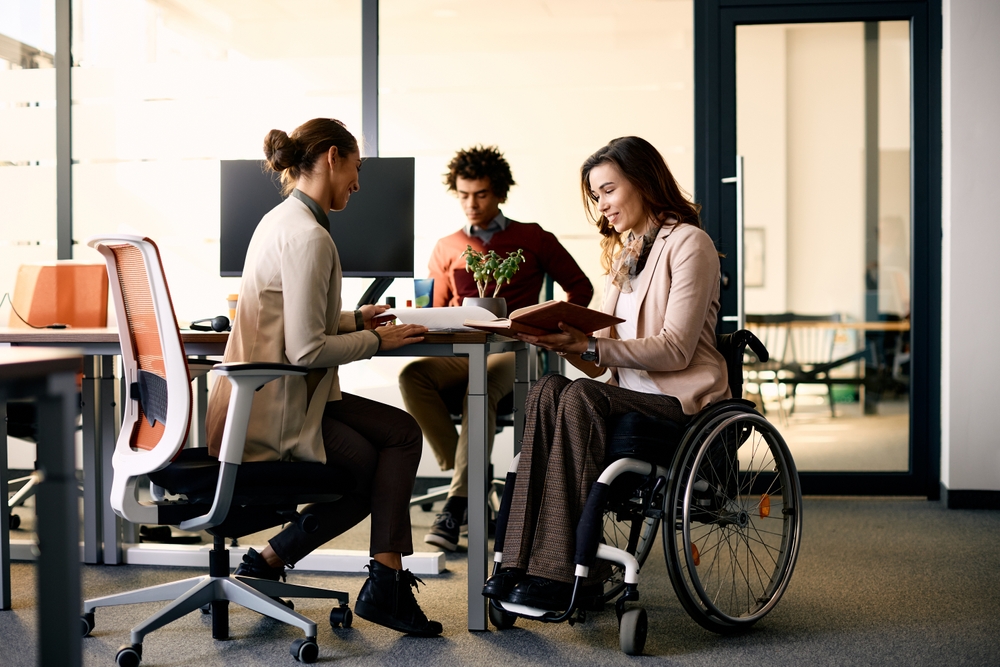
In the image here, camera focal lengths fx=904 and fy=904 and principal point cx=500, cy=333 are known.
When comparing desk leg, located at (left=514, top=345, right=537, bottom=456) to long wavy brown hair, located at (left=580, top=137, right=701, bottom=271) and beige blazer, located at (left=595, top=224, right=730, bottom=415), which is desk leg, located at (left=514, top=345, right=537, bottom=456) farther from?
long wavy brown hair, located at (left=580, top=137, right=701, bottom=271)

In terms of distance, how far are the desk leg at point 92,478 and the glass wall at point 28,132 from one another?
179 centimetres

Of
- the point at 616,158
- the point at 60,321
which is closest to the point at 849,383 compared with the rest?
the point at 616,158

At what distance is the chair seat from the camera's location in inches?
75.2

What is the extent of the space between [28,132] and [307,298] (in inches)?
118

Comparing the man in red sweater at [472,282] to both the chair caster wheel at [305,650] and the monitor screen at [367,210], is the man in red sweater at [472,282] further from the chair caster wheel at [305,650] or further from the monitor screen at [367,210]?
the chair caster wheel at [305,650]

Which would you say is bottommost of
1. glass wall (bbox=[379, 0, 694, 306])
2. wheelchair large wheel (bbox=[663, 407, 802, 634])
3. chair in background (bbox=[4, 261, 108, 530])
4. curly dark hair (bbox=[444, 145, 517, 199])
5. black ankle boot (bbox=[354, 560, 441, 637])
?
black ankle boot (bbox=[354, 560, 441, 637])

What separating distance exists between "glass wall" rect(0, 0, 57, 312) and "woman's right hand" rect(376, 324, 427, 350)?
9.13 ft

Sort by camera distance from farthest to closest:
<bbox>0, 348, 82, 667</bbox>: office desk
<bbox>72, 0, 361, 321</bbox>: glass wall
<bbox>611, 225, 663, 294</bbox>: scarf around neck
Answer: <bbox>72, 0, 361, 321</bbox>: glass wall, <bbox>611, 225, 663, 294</bbox>: scarf around neck, <bbox>0, 348, 82, 667</bbox>: office desk

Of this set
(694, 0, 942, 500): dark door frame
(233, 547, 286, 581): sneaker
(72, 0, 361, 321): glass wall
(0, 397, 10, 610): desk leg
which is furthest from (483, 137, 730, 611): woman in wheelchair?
(72, 0, 361, 321): glass wall

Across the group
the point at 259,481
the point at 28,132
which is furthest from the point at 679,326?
the point at 28,132

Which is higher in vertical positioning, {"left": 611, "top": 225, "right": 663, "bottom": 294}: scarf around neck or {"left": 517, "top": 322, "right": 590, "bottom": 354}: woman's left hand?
{"left": 611, "top": 225, "right": 663, "bottom": 294}: scarf around neck

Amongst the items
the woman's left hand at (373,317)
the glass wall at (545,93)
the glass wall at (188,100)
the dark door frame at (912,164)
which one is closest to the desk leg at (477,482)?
the woman's left hand at (373,317)

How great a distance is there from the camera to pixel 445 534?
3.03 m

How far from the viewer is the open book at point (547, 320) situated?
2041 mm
